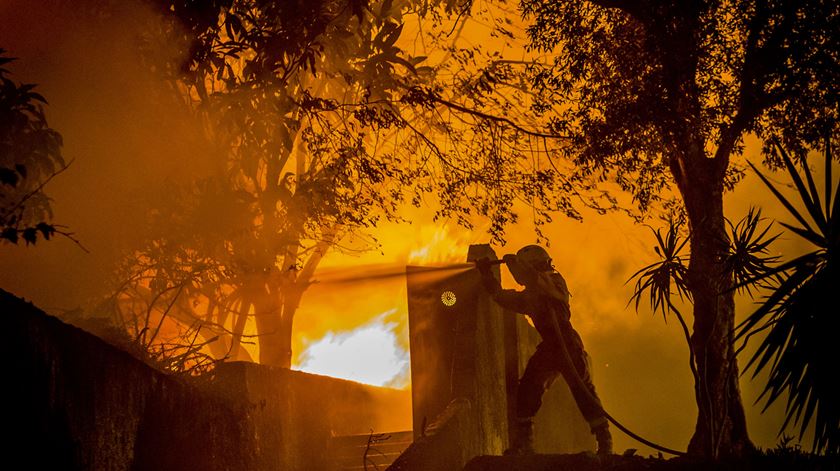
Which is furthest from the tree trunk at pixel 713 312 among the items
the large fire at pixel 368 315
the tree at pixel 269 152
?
the large fire at pixel 368 315

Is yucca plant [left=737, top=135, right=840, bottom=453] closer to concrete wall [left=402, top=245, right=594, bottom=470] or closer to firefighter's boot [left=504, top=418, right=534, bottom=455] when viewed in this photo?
firefighter's boot [left=504, top=418, right=534, bottom=455]

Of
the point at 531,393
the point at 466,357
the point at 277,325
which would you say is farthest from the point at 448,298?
the point at 277,325

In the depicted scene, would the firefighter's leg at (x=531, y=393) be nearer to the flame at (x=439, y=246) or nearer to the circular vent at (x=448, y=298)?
the circular vent at (x=448, y=298)

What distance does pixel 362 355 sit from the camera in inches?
904

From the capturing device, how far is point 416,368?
1138 centimetres

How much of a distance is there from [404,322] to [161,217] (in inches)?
399

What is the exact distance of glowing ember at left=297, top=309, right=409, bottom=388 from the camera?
2225 cm

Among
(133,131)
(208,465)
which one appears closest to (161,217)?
(133,131)

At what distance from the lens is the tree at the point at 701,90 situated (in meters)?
10.9

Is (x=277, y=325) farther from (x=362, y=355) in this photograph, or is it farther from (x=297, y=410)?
(x=297, y=410)

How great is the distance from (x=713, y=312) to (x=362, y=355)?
1328 cm

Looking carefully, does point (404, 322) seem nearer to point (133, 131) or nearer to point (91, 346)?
point (133, 131)

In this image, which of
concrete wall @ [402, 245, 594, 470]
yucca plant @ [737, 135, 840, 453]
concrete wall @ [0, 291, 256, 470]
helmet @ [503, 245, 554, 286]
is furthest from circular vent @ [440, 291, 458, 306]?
yucca plant @ [737, 135, 840, 453]

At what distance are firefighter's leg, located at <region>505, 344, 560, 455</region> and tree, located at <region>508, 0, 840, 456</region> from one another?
6.52ft
